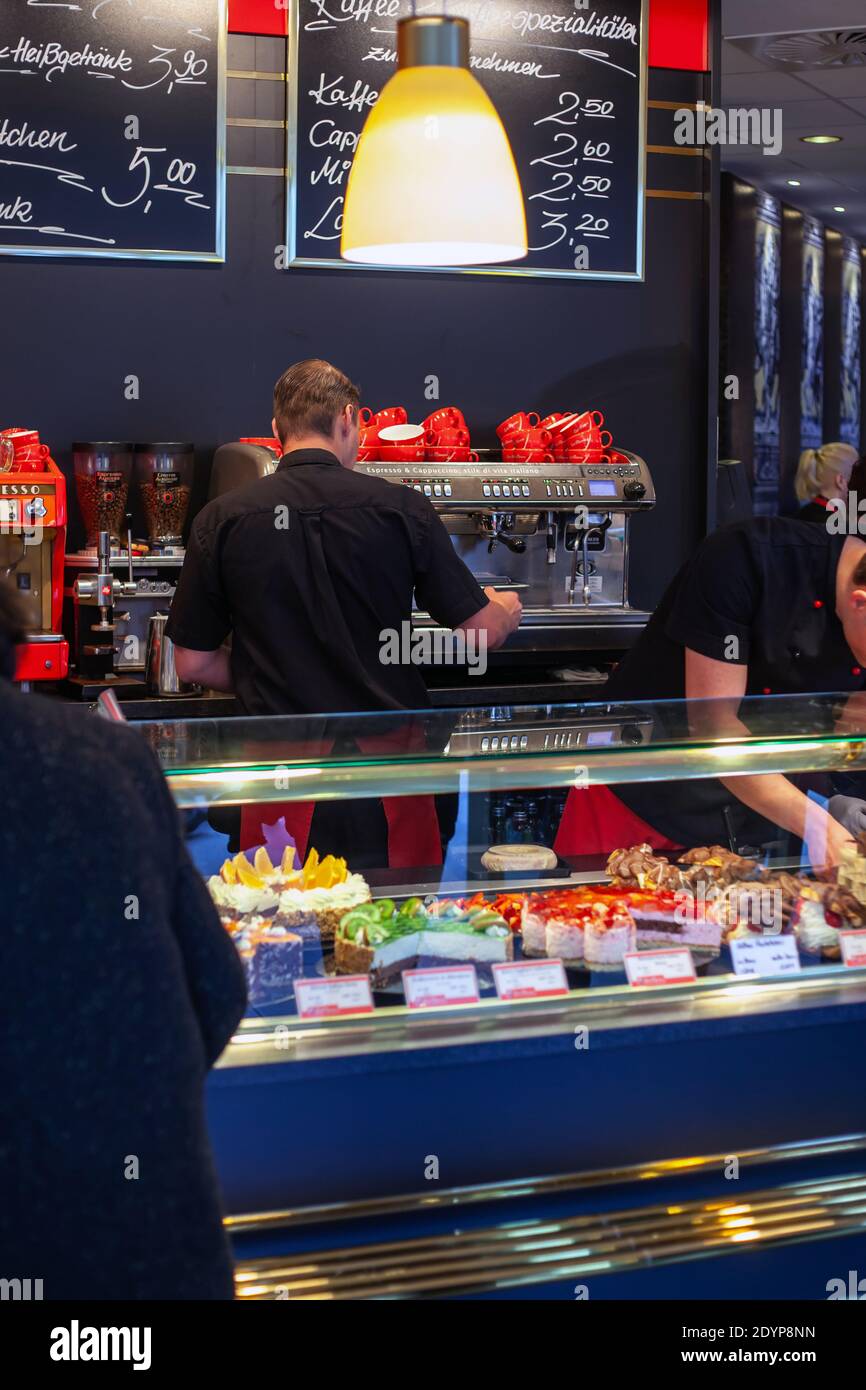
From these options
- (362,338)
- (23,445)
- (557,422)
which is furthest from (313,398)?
(362,338)

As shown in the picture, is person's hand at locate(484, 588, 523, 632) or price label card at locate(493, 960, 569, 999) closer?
price label card at locate(493, 960, 569, 999)

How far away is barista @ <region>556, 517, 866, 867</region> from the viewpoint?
2576mm

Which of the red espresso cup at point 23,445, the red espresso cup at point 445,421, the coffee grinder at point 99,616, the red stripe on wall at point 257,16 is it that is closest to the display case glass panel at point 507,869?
the coffee grinder at point 99,616

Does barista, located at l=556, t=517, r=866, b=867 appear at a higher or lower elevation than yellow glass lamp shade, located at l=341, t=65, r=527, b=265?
lower

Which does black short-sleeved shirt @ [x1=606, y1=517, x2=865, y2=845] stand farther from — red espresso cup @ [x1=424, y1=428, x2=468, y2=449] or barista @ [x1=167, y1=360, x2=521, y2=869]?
red espresso cup @ [x1=424, y1=428, x2=468, y2=449]

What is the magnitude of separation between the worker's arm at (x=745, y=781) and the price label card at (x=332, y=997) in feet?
2.17

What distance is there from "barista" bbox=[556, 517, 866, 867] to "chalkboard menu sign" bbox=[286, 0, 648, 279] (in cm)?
284

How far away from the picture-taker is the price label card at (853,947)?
7.57 feet

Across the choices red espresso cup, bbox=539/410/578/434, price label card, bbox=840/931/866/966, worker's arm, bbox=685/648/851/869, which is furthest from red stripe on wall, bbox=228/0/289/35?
price label card, bbox=840/931/866/966

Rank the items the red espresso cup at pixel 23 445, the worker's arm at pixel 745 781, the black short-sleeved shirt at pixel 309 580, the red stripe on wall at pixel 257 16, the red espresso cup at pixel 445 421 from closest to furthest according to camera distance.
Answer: the worker's arm at pixel 745 781, the black short-sleeved shirt at pixel 309 580, the red espresso cup at pixel 23 445, the red espresso cup at pixel 445 421, the red stripe on wall at pixel 257 16

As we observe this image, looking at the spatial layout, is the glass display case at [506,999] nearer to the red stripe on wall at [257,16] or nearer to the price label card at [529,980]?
the price label card at [529,980]

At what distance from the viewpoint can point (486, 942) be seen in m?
2.24

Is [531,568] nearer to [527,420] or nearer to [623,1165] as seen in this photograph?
[527,420]

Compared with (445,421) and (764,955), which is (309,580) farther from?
(445,421)
